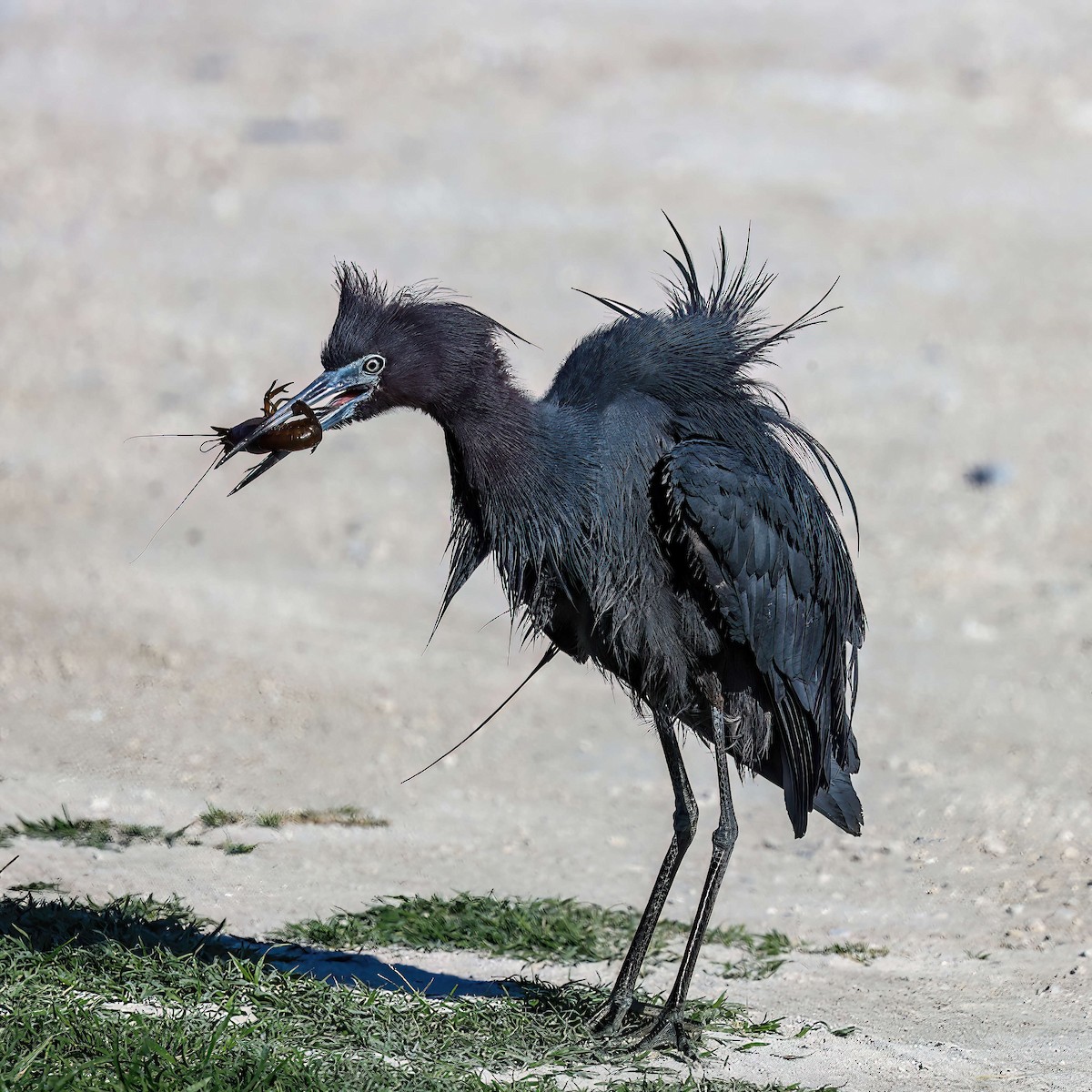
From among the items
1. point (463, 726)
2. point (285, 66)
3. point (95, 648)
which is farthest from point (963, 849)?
point (285, 66)

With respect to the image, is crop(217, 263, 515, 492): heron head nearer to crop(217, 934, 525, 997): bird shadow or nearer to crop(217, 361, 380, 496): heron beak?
crop(217, 361, 380, 496): heron beak

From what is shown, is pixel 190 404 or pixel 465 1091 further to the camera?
pixel 190 404

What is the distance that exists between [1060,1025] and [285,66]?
47.9 ft

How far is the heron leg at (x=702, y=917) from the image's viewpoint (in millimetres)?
4988

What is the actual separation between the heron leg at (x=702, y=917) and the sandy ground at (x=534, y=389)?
0.28 m

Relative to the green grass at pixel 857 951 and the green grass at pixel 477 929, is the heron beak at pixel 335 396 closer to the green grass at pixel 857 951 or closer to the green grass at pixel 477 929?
the green grass at pixel 477 929

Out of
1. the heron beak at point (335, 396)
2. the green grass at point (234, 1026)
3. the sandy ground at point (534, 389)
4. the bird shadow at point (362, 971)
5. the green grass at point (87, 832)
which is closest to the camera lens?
the green grass at point (234, 1026)

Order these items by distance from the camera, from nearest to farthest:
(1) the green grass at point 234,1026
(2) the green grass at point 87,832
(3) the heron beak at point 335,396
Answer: (1) the green grass at point 234,1026, (3) the heron beak at point 335,396, (2) the green grass at point 87,832

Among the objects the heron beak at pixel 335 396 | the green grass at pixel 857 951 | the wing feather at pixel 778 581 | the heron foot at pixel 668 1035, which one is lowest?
the heron foot at pixel 668 1035

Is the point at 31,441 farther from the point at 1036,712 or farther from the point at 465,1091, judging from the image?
the point at 465,1091

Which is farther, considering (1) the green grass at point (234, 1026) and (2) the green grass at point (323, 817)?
(2) the green grass at point (323, 817)

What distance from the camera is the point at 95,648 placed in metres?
8.96

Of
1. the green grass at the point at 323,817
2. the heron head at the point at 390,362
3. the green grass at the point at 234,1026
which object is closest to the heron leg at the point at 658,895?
the green grass at the point at 234,1026

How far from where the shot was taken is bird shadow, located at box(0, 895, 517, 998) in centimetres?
526
